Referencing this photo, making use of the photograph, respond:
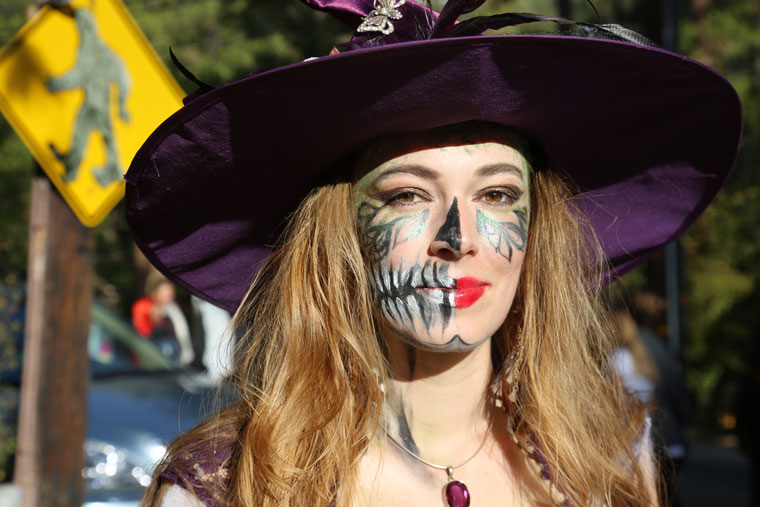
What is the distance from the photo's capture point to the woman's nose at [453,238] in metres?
2.13

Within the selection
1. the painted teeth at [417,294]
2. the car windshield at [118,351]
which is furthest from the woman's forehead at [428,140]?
the car windshield at [118,351]

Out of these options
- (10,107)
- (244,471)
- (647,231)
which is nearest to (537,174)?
(647,231)

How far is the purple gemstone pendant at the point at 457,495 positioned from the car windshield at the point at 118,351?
3.98 meters

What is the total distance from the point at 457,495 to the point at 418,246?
585 millimetres

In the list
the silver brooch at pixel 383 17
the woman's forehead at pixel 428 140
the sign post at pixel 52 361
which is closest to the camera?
the silver brooch at pixel 383 17

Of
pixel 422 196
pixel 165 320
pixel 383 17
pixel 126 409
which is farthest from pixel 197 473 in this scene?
pixel 165 320

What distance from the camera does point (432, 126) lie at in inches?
86.3

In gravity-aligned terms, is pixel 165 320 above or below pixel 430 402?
below

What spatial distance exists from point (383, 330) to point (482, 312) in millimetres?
286

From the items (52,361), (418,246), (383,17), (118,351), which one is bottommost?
(118,351)

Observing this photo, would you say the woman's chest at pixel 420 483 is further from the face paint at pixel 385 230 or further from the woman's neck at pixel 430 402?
the face paint at pixel 385 230

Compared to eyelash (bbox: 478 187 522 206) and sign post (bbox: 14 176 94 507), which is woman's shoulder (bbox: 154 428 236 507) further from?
sign post (bbox: 14 176 94 507)

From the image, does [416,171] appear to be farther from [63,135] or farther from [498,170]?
[63,135]

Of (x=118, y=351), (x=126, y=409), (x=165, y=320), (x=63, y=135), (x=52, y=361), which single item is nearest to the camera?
(x=63, y=135)
